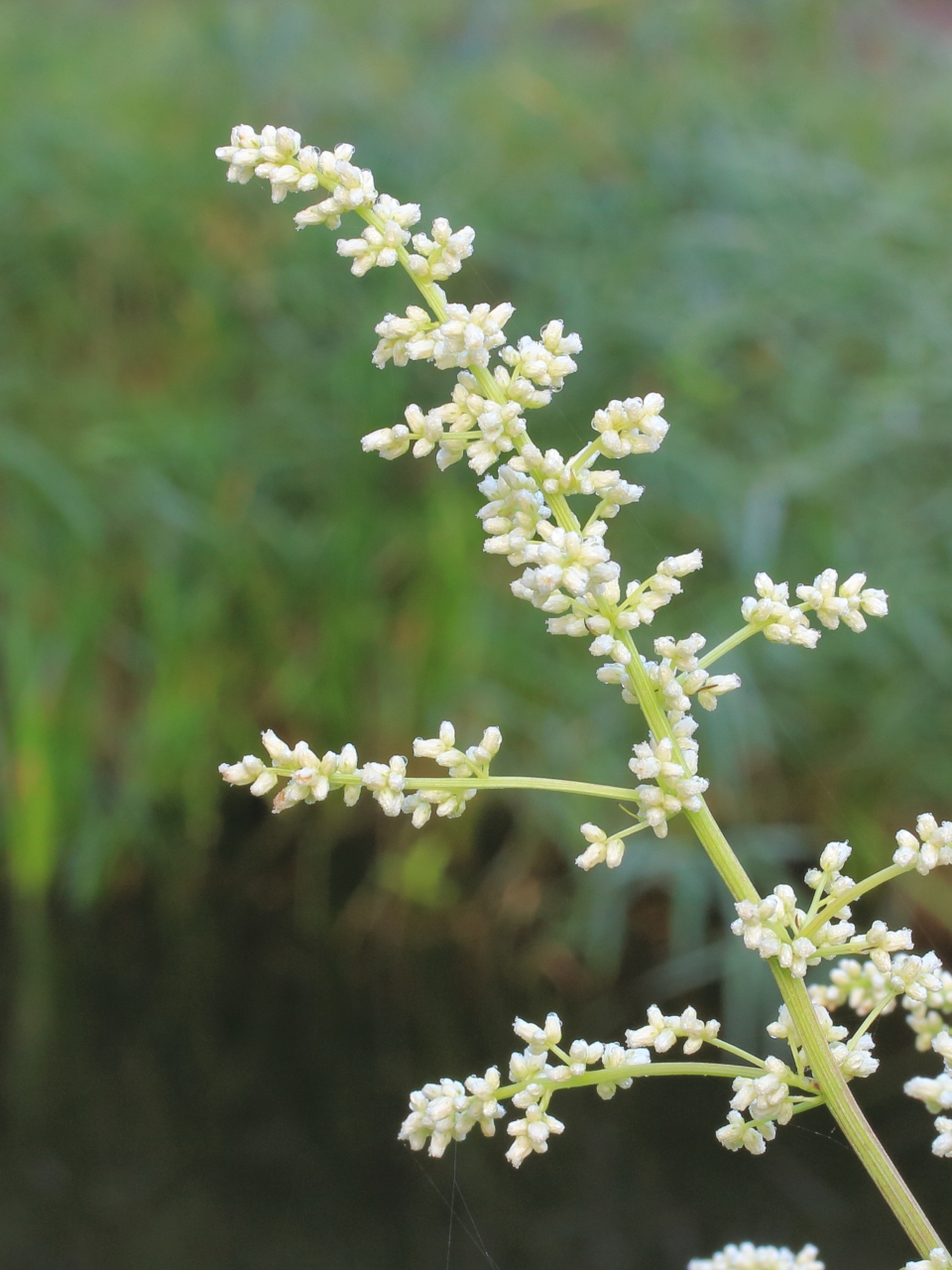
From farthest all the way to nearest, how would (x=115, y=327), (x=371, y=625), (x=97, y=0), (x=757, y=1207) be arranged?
(x=97, y=0) < (x=115, y=327) < (x=371, y=625) < (x=757, y=1207)

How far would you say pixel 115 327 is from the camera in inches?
65.2

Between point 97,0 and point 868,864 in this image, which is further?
point 97,0

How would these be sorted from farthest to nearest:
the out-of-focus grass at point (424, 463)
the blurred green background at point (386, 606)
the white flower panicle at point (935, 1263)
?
the out-of-focus grass at point (424, 463) < the blurred green background at point (386, 606) < the white flower panicle at point (935, 1263)

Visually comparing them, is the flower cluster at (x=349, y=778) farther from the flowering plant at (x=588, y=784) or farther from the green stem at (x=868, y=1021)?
the green stem at (x=868, y=1021)

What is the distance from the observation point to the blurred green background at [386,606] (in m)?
1.22

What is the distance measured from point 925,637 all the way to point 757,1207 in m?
0.63

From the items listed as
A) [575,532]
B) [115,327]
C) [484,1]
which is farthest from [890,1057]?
[484,1]

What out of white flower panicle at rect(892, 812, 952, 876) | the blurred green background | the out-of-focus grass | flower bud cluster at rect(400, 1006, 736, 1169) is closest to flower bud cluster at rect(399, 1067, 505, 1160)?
flower bud cluster at rect(400, 1006, 736, 1169)

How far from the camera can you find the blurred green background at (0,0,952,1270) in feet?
4.01

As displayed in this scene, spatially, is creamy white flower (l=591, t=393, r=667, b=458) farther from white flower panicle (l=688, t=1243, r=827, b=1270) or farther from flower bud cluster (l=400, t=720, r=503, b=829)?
white flower panicle (l=688, t=1243, r=827, b=1270)

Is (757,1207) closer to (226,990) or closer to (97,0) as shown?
(226,990)

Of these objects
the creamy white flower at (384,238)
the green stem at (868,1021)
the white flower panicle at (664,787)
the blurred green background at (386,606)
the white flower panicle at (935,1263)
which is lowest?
the white flower panicle at (935,1263)

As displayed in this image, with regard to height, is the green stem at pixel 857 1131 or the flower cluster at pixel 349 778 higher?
the flower cluster at pixel 349 778

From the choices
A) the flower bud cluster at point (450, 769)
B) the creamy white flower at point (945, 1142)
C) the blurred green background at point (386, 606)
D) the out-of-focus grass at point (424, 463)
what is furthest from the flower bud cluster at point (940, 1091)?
the out-of-focus grass at point (424, 463)
